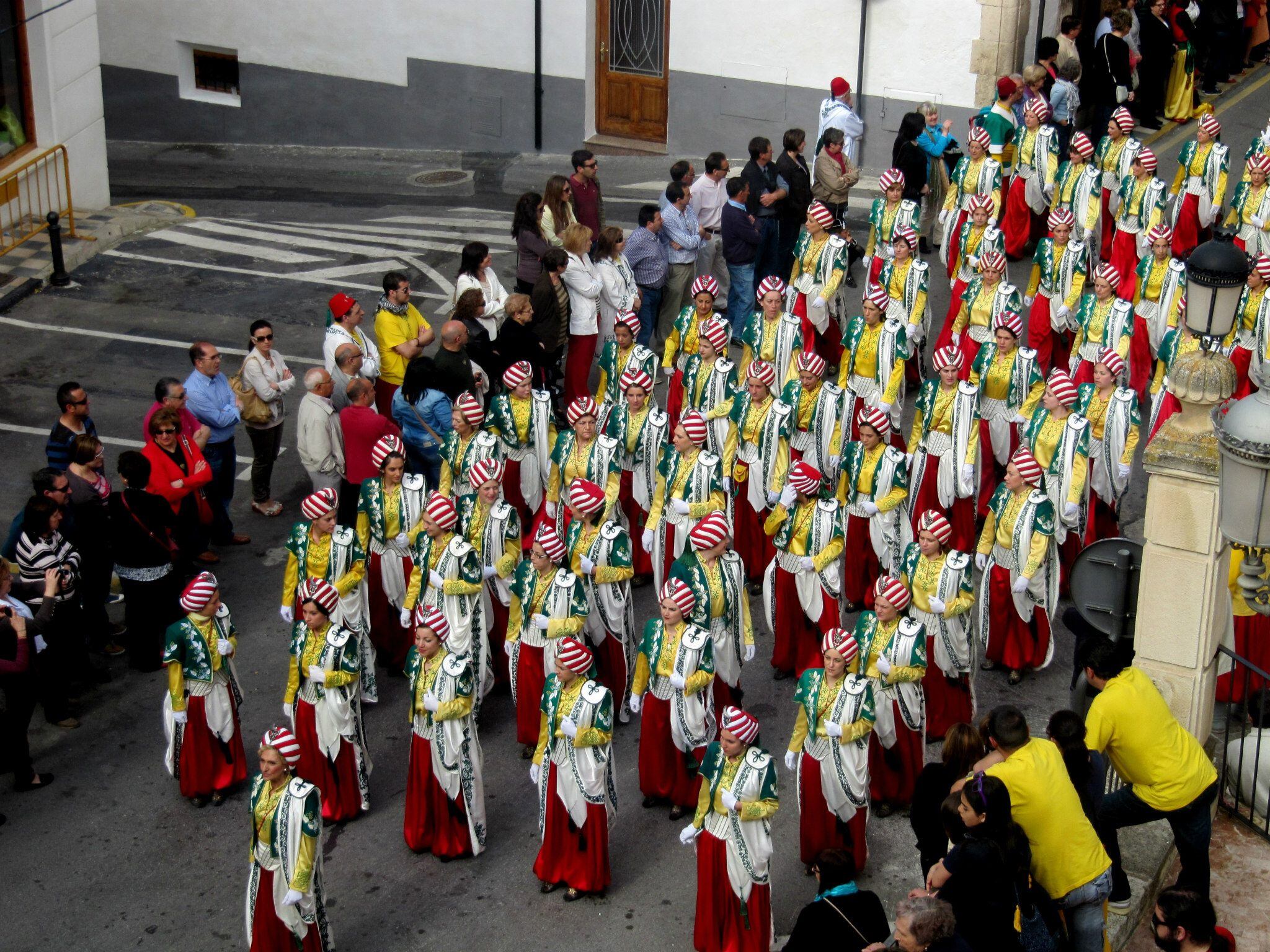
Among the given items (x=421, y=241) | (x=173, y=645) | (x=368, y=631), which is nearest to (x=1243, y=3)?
(x=421, y=241)

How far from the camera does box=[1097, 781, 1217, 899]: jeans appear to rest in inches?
328

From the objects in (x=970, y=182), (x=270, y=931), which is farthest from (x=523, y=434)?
(x=970, y=182)

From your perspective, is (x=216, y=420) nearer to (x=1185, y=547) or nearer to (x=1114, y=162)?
(x=1185, y=547)

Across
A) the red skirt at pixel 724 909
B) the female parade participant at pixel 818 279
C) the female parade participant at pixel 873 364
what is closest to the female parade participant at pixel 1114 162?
the female parade participant at pixel 818 279

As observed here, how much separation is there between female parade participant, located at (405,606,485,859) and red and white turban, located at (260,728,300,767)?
93 cm

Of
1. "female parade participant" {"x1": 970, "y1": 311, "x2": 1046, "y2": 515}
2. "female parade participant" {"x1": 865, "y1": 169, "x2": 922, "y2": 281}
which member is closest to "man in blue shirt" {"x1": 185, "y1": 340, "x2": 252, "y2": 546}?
"female parade participant" {"x1": 970, "y1": 311, "x2": 1046, "y2": 515}

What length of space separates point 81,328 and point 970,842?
12353 millimetres

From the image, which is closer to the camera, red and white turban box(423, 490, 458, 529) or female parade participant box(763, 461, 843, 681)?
red and white turban box(423, 490, 458, 529)

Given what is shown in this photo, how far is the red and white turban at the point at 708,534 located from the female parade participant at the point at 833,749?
1.15 meters

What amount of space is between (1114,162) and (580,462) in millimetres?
8091

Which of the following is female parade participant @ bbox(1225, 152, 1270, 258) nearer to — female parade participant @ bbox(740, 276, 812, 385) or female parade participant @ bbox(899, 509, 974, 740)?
female parade participant @ bbox(740, 276, 812, 385)

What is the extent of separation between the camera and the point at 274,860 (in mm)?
8914

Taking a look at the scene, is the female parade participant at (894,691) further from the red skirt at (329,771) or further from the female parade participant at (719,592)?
the red skirt at (329,771)

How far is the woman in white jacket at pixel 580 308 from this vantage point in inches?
567
